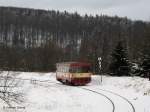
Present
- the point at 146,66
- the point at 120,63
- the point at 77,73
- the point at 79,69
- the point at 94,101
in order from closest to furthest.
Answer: the point at 94,101
the point at 77,73
the point at 79,69
the point at 146,66
the point at 120,63

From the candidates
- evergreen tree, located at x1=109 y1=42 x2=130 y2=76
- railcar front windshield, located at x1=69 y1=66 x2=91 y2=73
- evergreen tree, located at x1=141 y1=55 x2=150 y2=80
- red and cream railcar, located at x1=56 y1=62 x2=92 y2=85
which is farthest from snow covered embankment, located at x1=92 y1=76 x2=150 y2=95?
evergreen tree, located at x1=109 y1=42 x2=130 y2=76

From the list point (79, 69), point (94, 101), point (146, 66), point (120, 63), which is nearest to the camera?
point (94, 101)

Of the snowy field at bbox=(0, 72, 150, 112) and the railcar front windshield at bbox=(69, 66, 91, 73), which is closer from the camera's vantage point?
the snowy field at bbox=(0, 72, 150, 112)

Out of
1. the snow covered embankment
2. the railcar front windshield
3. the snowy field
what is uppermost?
the railcar front windshield

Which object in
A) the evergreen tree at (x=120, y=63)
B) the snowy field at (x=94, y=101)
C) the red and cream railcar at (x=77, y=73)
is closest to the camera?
the snowy field at (x=94, y=101)

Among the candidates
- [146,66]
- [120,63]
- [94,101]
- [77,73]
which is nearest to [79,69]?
[77,73]

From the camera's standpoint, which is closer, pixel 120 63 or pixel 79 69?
pixel 79 69

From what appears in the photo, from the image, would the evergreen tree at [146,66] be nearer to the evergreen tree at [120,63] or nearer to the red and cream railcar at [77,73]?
the evergreen tree at [120,63]

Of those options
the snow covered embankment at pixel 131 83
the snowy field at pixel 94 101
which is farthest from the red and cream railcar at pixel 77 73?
the snowy field at pixel 94 101

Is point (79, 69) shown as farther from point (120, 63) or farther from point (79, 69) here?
point (120, 63)

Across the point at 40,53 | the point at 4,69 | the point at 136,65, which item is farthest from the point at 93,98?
the point at 40,53

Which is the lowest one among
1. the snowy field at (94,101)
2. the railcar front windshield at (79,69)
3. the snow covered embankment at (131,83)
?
the snowy field at (94,101)

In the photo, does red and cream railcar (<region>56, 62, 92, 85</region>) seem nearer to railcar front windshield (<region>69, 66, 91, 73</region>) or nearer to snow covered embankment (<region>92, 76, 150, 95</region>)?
railcar front windshield (<region>69, 66, 91, 73</region>)

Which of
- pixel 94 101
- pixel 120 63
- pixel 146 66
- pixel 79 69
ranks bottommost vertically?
pixel 94 101
